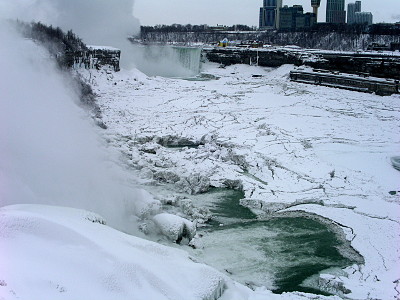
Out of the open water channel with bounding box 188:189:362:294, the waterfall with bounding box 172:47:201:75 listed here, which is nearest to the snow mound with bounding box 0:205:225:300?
the open water channel with bounding box 188:189:362:294

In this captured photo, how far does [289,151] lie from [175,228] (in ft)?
18.9

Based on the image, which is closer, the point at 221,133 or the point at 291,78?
the point at 221,133

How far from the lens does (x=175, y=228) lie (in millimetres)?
7637

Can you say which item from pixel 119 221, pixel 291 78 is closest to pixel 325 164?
pixel 119 221

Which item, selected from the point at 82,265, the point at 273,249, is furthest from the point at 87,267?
the point at 273,249

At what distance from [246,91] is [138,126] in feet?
30.3

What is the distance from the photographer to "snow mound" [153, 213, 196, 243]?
25.0 ft

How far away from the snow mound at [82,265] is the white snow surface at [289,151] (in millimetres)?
2379

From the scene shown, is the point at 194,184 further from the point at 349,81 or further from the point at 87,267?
the point at 349,81

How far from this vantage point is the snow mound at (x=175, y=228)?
7.62 meters

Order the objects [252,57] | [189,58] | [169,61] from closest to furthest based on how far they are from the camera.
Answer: [252,57] → [189,58] → [169,61]

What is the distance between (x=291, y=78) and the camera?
30.1m

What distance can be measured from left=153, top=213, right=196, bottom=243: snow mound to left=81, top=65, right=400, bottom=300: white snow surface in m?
2.18

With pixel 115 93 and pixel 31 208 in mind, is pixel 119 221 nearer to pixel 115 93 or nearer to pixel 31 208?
pixel 31 208
